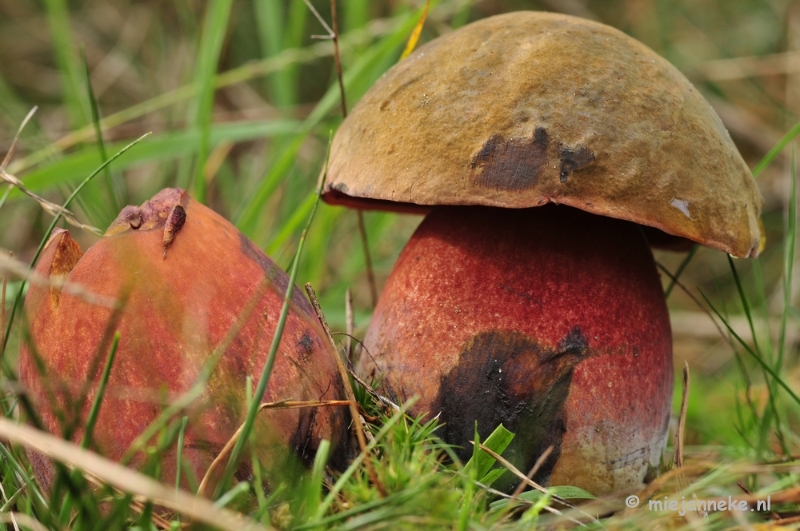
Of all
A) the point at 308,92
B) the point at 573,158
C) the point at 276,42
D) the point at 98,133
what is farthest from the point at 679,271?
the point at 308,92

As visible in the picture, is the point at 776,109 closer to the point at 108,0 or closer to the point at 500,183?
the point at 500,183

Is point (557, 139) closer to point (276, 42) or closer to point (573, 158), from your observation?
point (573, 158)

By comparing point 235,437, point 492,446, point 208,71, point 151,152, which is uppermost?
point 208,71

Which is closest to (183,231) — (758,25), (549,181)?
(549,181)

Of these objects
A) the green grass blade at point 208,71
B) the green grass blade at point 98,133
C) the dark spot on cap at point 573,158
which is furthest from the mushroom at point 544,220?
the green grass blade at point 208,71

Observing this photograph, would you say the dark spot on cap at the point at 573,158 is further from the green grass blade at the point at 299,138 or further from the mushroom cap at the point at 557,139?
the green grass blade at the point at 299,138

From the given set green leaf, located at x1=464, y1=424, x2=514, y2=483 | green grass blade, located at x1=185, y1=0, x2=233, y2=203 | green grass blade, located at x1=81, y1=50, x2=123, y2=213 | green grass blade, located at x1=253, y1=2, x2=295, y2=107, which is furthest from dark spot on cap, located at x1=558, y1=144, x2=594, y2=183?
green grass blade, located at x1=253, y1=2, x2=295, y2=107
